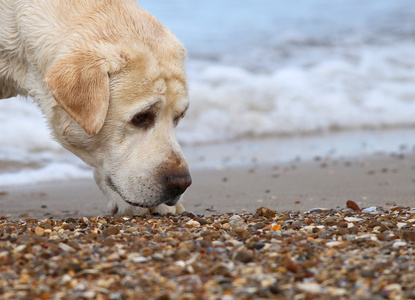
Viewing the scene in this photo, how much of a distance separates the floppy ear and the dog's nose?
0.56m

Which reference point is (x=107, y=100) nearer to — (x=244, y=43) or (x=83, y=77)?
(x=83, y=77)

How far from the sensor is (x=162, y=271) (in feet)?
8.20

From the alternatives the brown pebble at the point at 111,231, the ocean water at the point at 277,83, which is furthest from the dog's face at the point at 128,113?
the ocean water at the point at 277,83

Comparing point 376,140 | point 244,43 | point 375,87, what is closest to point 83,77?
point 376,140

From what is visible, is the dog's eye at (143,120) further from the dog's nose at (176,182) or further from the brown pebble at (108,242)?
the brown pebble at (108,242)

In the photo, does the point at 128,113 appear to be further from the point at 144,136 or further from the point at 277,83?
the point at 277,83

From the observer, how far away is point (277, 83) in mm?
11781

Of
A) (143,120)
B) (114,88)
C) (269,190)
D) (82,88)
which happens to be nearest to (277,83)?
(269,190)

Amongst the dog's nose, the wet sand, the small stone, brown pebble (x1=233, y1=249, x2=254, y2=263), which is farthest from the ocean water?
brown pebble (x1=233, y1=249, x2=254, y2=263)

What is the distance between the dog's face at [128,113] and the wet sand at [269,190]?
894 millimetres

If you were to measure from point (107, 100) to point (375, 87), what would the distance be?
931cm

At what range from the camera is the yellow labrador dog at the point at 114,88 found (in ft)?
12.1

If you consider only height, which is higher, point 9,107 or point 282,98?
point 282,98

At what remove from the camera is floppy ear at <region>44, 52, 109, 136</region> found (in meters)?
3.62
